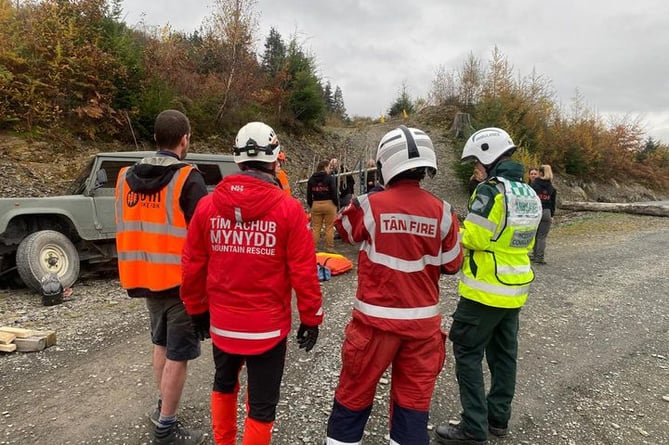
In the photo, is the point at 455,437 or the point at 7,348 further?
the point at 7,348

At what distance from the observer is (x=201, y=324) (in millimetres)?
2219

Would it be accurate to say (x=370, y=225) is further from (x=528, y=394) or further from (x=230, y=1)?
(x=230, y=1)

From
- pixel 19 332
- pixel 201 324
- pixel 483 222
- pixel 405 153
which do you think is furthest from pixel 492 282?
pixel 19 332

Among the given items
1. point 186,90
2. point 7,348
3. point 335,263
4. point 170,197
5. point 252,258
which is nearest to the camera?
point 252,258

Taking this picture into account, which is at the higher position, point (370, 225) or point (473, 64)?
point (473, 64)

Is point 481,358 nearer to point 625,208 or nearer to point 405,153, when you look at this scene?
point 405,153

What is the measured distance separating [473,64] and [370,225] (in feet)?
92.6

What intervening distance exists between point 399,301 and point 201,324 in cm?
110

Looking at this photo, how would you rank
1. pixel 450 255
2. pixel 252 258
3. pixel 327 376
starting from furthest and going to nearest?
pixel 327 376
pixel 450 255
pixel 252 258

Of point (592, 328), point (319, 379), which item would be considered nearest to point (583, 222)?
point (592, 328)

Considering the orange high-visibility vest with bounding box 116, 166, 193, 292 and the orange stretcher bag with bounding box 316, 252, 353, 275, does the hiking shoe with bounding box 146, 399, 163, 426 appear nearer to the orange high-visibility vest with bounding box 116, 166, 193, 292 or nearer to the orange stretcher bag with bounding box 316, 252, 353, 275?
the orange high-visibility vest with bounding box 116, 166, 193, 292

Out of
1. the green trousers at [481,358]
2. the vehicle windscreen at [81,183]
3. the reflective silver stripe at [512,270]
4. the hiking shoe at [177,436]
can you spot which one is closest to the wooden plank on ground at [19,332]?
the hiking shoe at [177,436]

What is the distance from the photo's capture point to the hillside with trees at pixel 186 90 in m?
10.8

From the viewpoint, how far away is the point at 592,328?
4.87 metres
